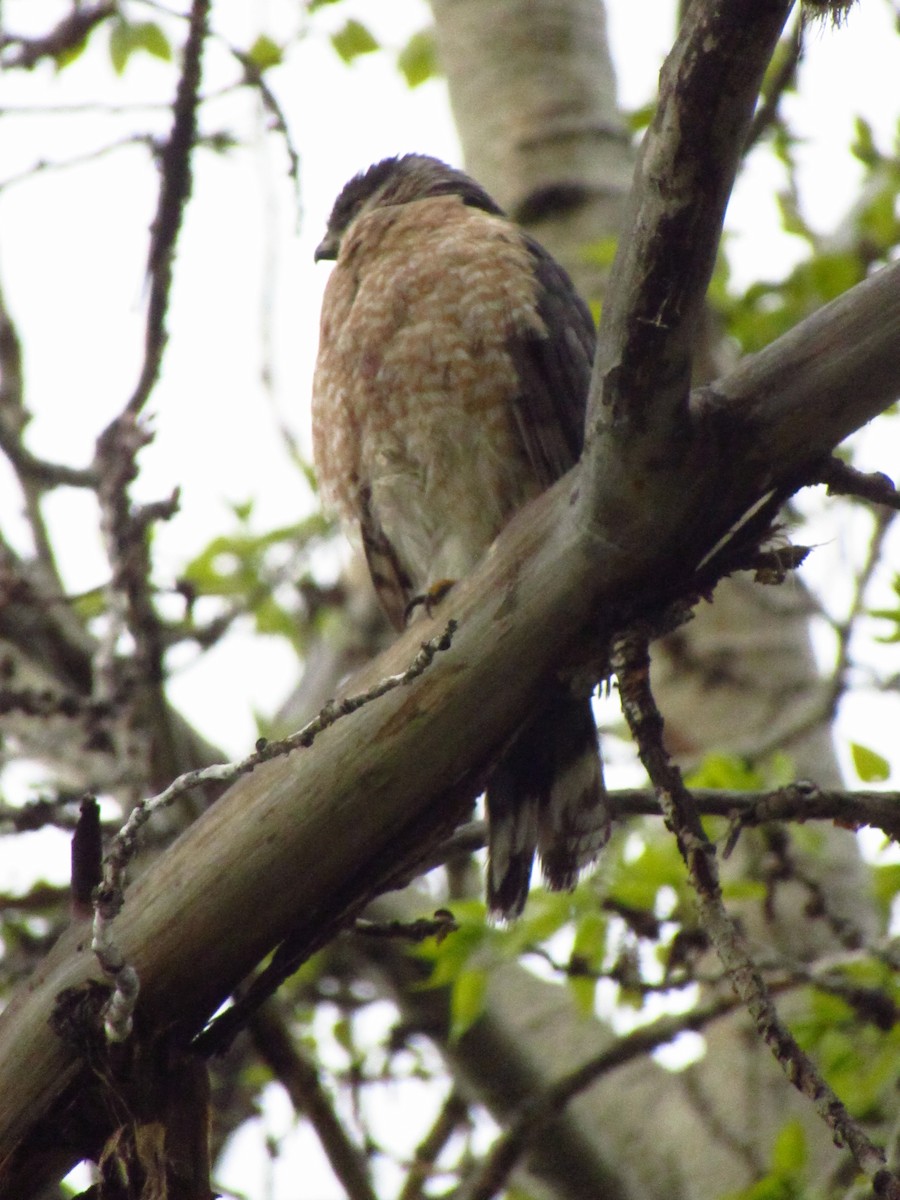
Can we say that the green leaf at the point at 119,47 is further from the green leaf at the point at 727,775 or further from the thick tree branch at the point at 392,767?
the thick tree branch at the point at 392,767

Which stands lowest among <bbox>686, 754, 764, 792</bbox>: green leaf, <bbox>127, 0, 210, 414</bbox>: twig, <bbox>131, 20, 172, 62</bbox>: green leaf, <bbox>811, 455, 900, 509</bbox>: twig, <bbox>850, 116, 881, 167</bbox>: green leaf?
<bbox>811, 455, 900, 509</bbox>: twig

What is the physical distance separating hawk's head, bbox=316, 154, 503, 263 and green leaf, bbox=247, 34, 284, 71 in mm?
441

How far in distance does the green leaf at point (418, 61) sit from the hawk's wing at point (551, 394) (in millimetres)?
2821

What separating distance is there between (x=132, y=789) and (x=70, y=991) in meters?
1.37

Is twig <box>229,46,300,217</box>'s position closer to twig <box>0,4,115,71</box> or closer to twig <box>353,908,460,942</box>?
twig <box>0,4,115,71</box>

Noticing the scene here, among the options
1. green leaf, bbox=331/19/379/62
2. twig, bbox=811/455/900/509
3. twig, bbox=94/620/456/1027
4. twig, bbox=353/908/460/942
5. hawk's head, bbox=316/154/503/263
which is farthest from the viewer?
green leaf, bbox=331/19/379/62

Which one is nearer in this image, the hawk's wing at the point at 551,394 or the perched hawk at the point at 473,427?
the perched hawk at the point at 473,427

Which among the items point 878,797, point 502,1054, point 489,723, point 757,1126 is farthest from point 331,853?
point 757,1126

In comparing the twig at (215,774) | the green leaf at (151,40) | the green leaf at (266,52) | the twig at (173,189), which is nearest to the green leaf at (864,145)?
the green leaf at (266,52)

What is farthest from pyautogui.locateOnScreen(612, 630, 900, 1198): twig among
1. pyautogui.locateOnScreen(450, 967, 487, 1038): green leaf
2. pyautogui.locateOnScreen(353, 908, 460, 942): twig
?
pyautogui.locateOnScreen(450, 967, 487, 1038): green leaf

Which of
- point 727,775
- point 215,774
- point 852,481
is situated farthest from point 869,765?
point 215,774

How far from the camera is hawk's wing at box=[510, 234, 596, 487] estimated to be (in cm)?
324

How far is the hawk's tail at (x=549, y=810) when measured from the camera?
2975mm

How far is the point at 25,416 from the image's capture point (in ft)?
13.0
